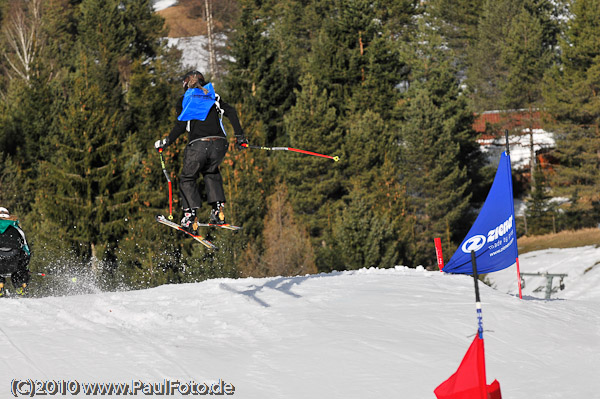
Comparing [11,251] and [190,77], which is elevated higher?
[190,77]

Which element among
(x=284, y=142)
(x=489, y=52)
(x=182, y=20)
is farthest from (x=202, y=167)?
(x=182, y=20)

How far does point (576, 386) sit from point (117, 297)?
5920 millimetres

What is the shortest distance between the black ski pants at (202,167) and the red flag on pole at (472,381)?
4.46 m

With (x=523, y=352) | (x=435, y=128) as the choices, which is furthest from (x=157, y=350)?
(x=435, y=128)

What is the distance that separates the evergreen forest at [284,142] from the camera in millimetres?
33812

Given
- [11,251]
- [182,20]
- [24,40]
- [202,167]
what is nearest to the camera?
[202,167]

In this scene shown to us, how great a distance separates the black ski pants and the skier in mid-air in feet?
8.02

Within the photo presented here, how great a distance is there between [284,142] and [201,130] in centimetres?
3480

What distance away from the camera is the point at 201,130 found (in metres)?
9.32

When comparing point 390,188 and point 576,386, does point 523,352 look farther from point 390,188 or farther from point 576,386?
point 390,188

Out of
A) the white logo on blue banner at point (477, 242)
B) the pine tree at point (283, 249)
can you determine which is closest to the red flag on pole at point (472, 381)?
the white logo on blue banner at point (477, 242)

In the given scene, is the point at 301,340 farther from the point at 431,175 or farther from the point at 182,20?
the point at 182,20

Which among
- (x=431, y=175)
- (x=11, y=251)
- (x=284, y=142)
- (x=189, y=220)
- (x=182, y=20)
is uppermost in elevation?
(x=182, y=20)

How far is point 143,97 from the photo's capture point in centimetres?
4525
